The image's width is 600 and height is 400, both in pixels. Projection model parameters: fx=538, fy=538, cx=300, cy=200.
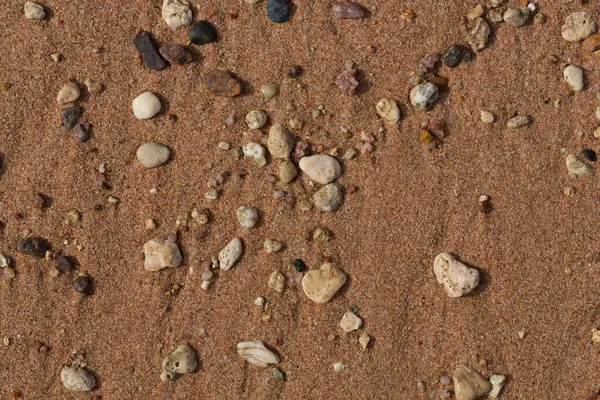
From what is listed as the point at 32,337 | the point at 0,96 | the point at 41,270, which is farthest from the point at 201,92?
the point at 32,337

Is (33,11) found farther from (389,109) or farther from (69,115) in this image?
(389,109)

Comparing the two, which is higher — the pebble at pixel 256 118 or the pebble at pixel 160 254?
the pebble at pixel 256 118

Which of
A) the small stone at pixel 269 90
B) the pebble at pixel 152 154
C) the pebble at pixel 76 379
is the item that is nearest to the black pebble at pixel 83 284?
the pebble at pixel 76 379

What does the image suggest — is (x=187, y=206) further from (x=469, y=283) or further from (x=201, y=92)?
(x=469, y=283)

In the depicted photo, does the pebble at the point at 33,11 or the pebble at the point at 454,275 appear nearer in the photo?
the pebble at the point at 454,275

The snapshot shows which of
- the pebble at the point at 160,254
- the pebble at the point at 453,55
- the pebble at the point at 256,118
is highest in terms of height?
the pebble at the point at 453,55

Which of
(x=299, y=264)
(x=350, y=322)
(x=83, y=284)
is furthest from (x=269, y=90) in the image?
(x=83, y=284)

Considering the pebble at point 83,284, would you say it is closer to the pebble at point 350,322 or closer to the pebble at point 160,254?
the pebble at point 160,254
